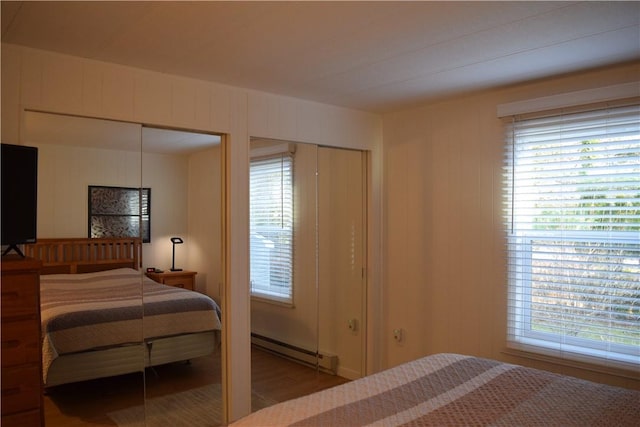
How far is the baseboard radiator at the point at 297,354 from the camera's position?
3416 mm

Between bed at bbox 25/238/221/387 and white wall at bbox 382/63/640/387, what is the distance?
174 centimetres

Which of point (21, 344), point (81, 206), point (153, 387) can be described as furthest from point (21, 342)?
point (153, 387)

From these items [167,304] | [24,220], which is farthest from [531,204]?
[24,220]

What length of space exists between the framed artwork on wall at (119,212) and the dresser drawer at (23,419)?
3.31 ft

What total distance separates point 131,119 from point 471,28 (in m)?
1.91

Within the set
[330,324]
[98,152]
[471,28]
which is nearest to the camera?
[471,28]

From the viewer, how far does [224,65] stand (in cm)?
279

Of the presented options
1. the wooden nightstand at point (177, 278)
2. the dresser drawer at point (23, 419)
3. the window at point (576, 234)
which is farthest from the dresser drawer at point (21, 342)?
the window at point (576, 234)

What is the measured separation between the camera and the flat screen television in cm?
219

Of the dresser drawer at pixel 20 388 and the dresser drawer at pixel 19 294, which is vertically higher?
the dresser drawer at pixel 19 294

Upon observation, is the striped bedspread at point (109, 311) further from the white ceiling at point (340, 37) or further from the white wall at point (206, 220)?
the white ceiling at point (340, 37)

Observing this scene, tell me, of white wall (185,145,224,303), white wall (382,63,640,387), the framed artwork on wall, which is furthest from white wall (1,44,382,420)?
the framed artwork on wall

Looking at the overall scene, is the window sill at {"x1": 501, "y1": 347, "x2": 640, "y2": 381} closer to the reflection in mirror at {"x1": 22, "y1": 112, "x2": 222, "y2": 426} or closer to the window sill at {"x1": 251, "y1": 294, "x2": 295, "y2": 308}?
the window sill at {"x1": 251, "y1": 294, "x2": 295, "y2": 308}

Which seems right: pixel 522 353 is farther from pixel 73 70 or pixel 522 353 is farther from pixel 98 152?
pixel 73 70
